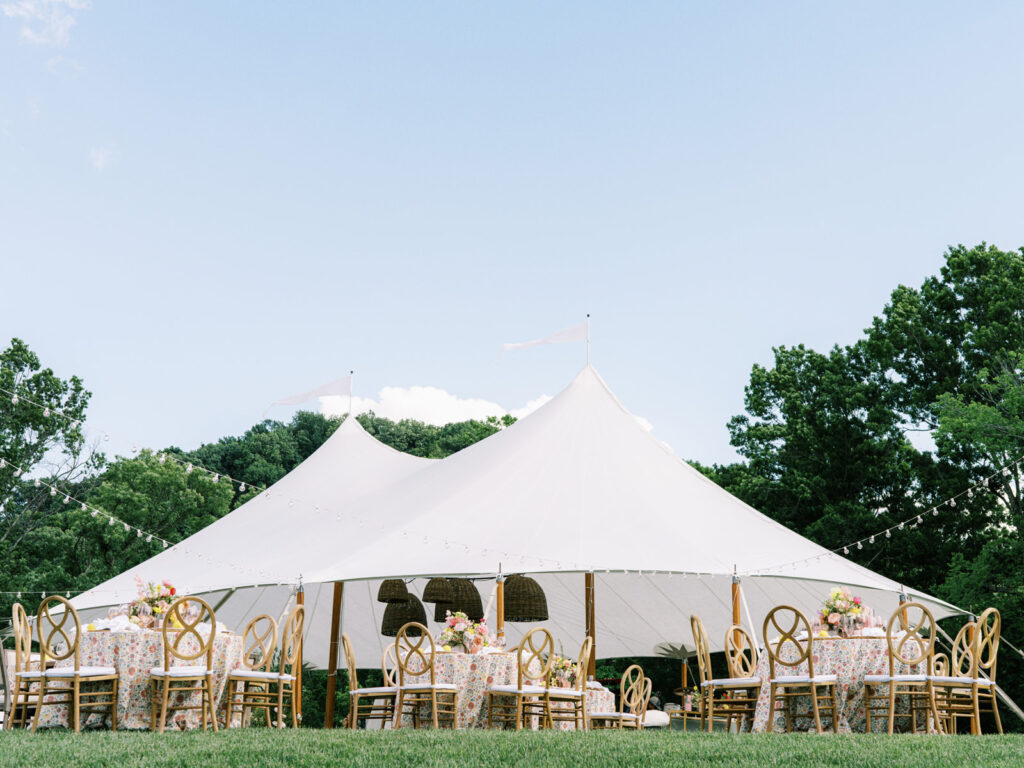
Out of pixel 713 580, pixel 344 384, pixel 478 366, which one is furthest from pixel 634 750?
pixel 478 366

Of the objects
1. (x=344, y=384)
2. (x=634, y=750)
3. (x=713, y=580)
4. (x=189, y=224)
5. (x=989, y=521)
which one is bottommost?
(x=634, y=750)

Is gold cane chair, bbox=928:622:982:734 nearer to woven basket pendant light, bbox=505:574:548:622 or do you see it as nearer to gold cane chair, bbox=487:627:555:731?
gold cane chair, bbox=487:627:555:731

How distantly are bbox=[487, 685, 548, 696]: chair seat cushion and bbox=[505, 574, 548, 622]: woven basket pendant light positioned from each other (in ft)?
10.3

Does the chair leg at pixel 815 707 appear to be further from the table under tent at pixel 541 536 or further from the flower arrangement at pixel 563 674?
the table under tent at pixel 541 536

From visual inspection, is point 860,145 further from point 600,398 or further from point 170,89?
point 170,89

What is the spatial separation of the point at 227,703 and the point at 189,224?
12650 millimetres

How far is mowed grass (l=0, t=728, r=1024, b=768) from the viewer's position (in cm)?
394

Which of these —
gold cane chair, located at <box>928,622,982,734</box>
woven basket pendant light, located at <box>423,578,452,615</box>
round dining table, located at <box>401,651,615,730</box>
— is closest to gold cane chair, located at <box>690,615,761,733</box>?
gold cane chair, located at <box>928,622,982,734</box>

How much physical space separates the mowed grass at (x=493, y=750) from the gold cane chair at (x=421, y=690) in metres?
1.42

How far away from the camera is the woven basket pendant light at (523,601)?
961 centimetres

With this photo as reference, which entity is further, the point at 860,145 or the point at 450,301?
the point at 450,301

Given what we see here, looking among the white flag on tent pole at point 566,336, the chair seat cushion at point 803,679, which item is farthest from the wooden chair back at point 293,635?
the white flag on tent pole at point 566,336

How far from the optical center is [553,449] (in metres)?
9.51

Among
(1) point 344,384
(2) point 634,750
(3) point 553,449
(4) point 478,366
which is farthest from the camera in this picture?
(4) point 478,366
